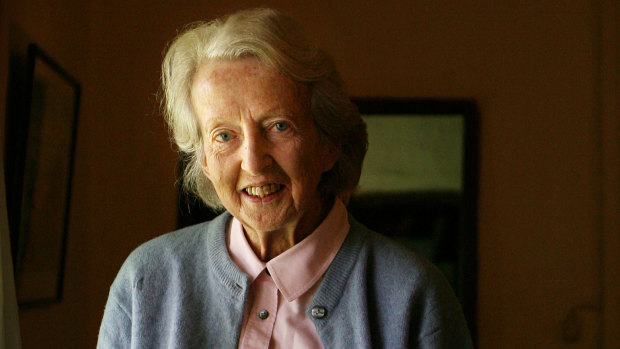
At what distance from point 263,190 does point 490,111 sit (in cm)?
187

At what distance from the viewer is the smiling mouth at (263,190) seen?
1083 millimetres

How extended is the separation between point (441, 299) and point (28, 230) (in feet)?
4.20

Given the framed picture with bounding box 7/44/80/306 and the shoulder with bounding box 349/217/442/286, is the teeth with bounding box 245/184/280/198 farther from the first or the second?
the framed picture with bounding box 7/44/80/306

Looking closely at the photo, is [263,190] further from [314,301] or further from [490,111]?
[490,111]

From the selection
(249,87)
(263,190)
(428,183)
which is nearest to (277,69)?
(249,87)

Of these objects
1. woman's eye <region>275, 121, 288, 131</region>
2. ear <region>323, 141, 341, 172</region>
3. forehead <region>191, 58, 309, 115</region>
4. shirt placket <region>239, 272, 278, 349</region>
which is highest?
forehead <region>191, 58, 309, 115</region>

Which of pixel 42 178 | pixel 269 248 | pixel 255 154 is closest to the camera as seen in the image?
pixel 255 154

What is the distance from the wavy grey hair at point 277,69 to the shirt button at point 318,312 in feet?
0.73

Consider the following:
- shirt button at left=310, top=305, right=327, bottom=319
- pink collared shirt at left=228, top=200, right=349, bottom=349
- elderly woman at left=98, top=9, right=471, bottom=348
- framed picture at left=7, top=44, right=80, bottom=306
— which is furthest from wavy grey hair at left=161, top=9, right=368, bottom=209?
framed picture at left=7, top=44, right=80, bottom=306

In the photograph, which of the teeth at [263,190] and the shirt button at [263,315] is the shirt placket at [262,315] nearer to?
the shirt button at [263,315]

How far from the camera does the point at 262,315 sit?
3.60 feet

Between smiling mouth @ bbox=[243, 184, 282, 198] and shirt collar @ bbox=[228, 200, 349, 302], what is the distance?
0.38 ft

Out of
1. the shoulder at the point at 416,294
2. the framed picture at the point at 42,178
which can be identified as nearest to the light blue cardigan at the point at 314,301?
the shoulder at the point at 416,294

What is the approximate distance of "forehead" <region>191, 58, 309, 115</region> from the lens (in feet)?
3.46
